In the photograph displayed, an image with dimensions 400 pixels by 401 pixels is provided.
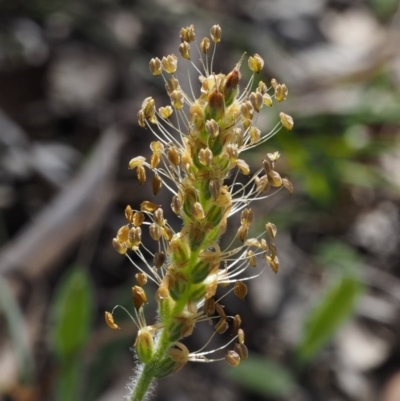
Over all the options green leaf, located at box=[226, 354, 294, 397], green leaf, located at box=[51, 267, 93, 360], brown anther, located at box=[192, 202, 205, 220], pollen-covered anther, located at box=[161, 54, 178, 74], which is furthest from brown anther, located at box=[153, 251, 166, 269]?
green leaf, located at box=[226, 354, 294, 397]

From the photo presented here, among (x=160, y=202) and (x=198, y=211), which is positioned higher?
(x=198, y=211)

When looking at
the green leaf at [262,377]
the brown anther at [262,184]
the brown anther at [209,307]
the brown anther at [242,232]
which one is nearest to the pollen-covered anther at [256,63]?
the brown anther at [262,184]

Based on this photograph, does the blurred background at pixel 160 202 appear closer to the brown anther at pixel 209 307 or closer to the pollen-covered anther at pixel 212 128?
the brown anther at pixel 209 307

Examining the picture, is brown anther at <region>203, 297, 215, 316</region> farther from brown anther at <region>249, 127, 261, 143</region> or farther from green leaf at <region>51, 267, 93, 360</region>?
green leaf at <region>51, 267, 93, 360</region>

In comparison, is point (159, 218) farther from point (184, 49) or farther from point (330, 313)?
point (330, 313)

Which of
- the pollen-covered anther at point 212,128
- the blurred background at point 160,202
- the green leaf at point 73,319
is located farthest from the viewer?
the blurred background at point 160,202

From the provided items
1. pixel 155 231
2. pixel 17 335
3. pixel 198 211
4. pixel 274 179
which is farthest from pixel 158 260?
pixel 17 335

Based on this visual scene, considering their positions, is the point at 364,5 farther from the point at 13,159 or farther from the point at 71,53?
the point at 13,159

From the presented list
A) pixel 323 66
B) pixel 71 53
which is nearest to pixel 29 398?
pixel 71 53
